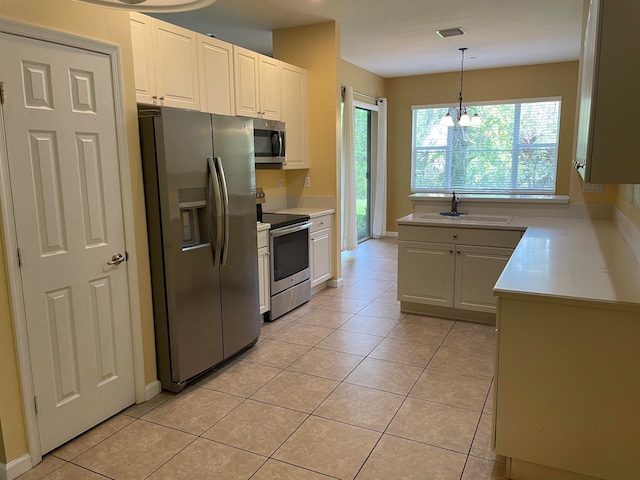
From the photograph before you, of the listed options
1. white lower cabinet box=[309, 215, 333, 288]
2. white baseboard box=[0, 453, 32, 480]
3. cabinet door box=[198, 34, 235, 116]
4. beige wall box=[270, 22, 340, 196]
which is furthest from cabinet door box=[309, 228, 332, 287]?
white baseboard box=[0, 453, 32, 480]

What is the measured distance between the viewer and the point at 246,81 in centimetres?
411

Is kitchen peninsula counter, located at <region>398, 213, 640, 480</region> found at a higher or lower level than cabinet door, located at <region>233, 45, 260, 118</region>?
lower

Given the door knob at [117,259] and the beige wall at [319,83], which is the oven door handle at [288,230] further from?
the door knob at [117,259]

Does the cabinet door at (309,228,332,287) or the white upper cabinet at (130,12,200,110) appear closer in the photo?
the white upper cabinet at (130,12,200,110)

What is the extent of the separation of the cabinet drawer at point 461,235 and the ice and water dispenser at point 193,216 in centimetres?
191

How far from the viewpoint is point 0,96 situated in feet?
6.50

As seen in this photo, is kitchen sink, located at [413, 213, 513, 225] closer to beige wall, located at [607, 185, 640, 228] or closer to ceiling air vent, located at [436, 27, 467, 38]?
beige wall, located at [607, 185, 640, 228]

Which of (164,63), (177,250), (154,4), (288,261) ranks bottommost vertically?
(288,261)

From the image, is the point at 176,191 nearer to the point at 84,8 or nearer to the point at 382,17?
the point at 84,8

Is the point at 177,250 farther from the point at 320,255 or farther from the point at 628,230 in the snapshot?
the point at 628,230

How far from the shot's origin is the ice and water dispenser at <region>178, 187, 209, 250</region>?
2824 mm

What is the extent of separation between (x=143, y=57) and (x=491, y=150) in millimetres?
5917

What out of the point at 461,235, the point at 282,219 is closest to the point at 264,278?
the point at 282,219

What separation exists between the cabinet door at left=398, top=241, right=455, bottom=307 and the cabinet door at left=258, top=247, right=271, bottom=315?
4.01 feet
